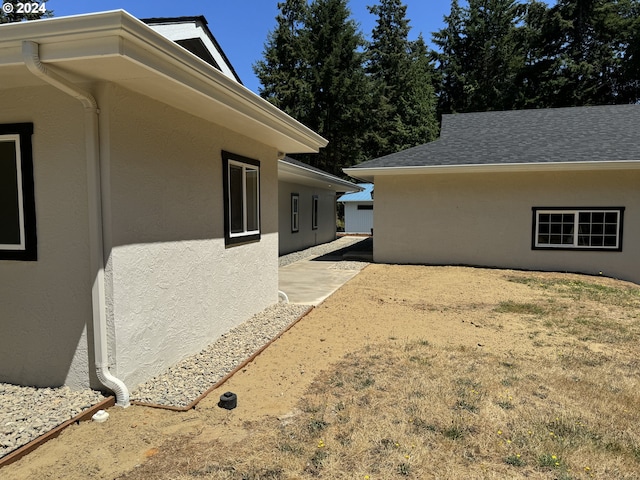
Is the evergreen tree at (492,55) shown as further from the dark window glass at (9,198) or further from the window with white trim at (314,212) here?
the dark window glass at (9,198)

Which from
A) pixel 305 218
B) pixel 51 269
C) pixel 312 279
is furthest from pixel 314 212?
pixel 51 269

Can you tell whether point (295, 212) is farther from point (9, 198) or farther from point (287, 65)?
point (287, 65)

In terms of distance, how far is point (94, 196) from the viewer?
3.41 meters

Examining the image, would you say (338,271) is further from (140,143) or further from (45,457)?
(45,457)

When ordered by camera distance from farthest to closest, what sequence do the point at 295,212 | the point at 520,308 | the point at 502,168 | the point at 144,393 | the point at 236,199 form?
1. the point at 295,212
2. the point at 502,168
3. the point at 520,308
4. the point at 236,199
5. the point at 144,393

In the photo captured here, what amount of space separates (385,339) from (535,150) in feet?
30.5

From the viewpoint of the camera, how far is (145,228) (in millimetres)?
3859

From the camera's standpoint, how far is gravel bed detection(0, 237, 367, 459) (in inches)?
123

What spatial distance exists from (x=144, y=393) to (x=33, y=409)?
32.7 inches

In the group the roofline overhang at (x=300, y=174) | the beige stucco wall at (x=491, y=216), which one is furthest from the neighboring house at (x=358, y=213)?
Result: the beige stucco wall at (x=491, y=216)

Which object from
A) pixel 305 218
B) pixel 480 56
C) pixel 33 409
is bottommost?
pixel 33 409

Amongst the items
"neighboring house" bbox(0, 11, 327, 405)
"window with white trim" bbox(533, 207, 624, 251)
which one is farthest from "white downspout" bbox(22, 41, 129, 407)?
"window with white trim" bbox(533, 207, 624, 251)

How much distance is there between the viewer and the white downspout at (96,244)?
3387mm

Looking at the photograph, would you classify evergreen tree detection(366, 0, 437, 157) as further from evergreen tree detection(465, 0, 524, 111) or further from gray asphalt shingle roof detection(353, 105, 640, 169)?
gray asphalt shingle roof detection(353, 105, 640, 169)
